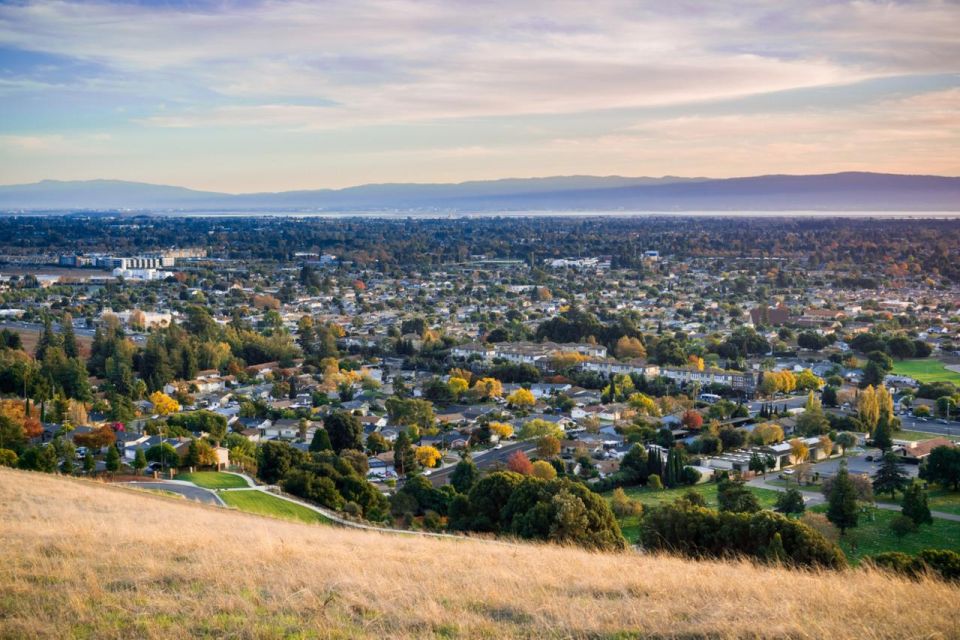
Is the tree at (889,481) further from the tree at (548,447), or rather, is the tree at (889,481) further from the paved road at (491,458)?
the paved road at (491,458)

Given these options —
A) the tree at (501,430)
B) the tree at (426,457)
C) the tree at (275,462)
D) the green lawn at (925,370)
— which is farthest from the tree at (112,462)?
the green lawn at (925,370)

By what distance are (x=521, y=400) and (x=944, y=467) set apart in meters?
12.2

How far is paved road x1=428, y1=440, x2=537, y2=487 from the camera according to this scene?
19625 millimetres

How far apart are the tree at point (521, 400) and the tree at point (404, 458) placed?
7341mm

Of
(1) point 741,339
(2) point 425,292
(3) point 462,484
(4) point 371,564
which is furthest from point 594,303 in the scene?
(4) point 371,564

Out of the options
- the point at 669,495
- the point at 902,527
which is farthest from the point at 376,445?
the point at 902,527

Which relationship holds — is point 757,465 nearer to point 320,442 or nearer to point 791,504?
point 791,504

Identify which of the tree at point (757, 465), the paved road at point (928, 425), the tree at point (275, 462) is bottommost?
the paved road at point (928, 425)

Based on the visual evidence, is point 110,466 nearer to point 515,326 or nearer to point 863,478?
point 863,478

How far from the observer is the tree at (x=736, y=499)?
14.7m

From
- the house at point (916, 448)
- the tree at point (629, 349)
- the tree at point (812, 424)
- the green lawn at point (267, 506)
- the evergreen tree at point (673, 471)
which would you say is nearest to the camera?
the green lawn at point (267, 506)

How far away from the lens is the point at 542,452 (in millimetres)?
21484

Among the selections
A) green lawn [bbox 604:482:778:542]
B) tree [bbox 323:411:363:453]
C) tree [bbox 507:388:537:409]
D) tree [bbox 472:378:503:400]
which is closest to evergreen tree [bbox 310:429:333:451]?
tree [bbox 323:411:363:453]

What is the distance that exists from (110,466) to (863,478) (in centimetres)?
1435
